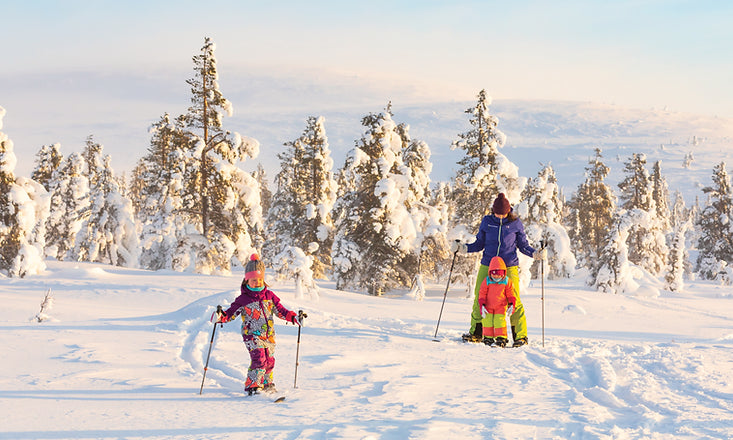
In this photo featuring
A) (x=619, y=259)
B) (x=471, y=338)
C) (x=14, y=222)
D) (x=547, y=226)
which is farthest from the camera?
(x=547, y=226)

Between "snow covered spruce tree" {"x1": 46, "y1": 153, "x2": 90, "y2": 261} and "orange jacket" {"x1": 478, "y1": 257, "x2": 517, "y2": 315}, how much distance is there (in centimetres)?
3333

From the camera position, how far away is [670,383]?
6668 mm

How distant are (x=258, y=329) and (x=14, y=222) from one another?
60.2ft

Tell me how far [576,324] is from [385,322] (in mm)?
6240

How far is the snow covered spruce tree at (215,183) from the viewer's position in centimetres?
2264

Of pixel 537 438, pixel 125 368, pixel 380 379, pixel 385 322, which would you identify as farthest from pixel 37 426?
pixel 385 322

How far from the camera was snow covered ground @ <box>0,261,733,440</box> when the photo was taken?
489cm

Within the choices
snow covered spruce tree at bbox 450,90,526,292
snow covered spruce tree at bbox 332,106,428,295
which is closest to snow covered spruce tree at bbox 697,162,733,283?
snow covered spruce tree at bbox 450,90,526,292

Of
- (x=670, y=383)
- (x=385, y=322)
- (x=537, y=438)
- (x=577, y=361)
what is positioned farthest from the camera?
(x=385, y=322)

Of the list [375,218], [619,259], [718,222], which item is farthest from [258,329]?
[718,222]

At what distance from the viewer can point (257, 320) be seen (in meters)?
6.38

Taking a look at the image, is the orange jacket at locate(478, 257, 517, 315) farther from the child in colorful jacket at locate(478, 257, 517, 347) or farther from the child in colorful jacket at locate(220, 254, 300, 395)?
the child in colorful jacket at locate(220, 254, 300, 395)

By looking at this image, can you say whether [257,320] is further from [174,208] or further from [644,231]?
[644,231]

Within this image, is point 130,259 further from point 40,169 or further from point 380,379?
point 380,379
